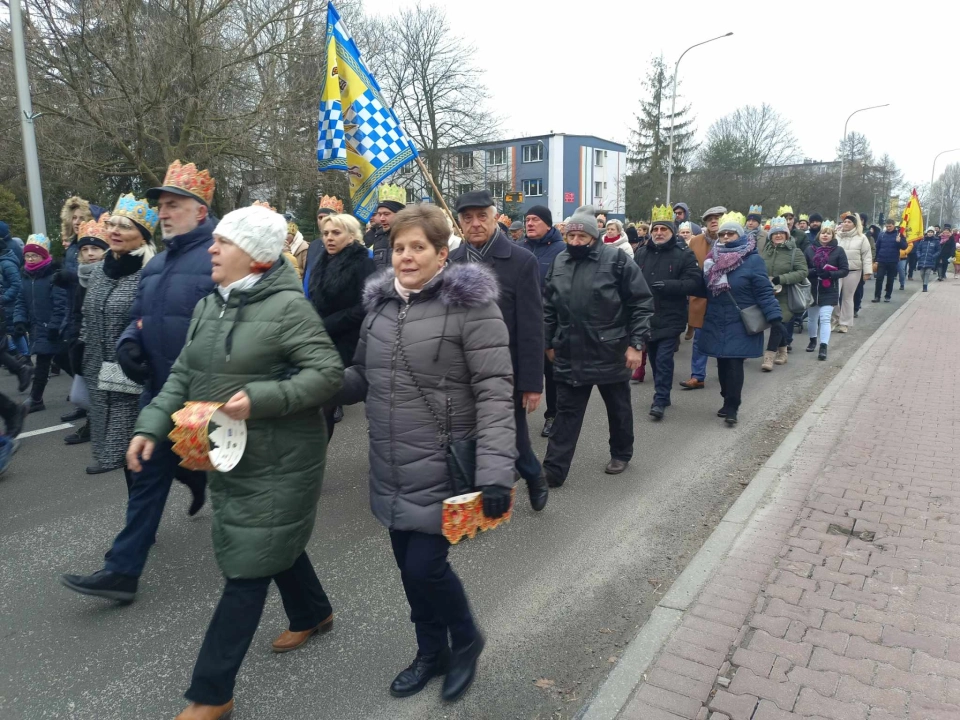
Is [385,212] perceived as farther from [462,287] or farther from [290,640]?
[290,640]

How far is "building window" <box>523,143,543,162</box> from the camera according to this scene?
65.1m

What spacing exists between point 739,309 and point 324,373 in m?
5.18

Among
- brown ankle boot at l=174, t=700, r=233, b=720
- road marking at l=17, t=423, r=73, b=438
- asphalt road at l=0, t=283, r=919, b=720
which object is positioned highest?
brown ankle boot at l=174, t=700, r=233, b=720

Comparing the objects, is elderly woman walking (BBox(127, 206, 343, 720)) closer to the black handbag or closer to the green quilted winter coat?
the green quilted winter coat

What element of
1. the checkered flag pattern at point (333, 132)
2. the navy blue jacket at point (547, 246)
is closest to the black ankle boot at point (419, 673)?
the checkered flag pattern at point (333, 132)

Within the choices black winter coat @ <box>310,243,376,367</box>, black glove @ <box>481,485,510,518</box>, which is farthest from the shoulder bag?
black glove @ <box>481,485,510,518</box>

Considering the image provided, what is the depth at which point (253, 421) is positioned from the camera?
8.40ft

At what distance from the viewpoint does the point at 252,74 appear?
734 inches

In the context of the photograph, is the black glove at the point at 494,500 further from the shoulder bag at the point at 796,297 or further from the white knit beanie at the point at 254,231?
the shoulder bag at the point at 796,297

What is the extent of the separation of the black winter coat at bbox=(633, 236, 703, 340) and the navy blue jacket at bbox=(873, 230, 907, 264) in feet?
42.1

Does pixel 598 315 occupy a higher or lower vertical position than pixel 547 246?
lower

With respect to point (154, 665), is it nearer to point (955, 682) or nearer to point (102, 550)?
point (102, 550)

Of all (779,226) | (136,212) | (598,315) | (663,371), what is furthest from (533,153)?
(136,212)

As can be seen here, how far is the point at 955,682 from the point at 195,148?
56.0 ft
